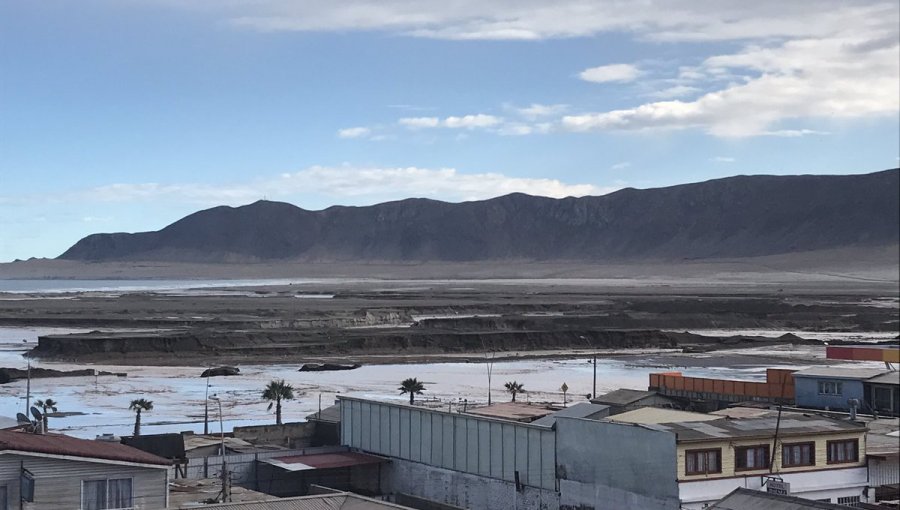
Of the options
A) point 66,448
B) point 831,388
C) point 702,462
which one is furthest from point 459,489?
point 66,448

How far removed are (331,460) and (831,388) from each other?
14.8 metres

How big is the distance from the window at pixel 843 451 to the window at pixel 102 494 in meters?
15.8

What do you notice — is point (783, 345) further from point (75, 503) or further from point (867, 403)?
point (75, 503)

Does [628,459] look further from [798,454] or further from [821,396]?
[821,396]

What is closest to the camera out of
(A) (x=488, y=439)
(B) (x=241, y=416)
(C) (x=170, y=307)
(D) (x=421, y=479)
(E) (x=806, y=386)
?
(A) (x=488, y=439)

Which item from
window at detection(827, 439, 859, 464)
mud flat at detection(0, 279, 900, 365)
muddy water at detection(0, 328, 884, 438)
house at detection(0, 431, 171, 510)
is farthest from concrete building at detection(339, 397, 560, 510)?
mud flat at detection(0, 279, 900, 365)

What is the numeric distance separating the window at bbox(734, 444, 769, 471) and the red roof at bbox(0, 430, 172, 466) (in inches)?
485

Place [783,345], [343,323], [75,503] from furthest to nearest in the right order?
[343,323]
[783,345]
[75,503]

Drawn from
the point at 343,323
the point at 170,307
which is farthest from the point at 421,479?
the point at 170,307

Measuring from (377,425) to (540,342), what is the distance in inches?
2917

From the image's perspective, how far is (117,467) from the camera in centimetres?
2214

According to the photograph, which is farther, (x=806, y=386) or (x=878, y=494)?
(x=806, y=386)

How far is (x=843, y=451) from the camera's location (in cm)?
2880

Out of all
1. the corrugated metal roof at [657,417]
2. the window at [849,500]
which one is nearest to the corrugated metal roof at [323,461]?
the corrugated metal roof at [657,417]
